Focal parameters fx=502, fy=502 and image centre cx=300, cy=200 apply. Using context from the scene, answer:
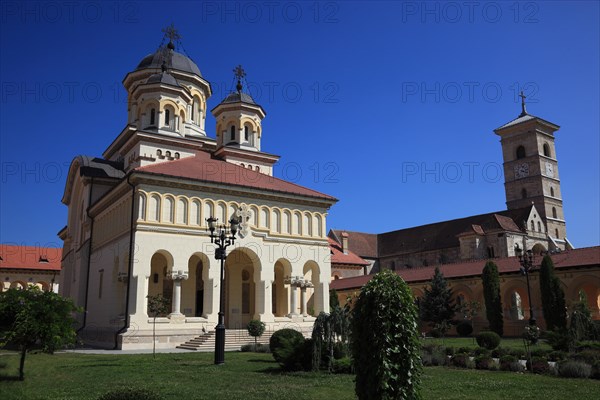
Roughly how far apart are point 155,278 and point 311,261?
31.3 feet

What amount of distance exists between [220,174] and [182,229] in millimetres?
4797

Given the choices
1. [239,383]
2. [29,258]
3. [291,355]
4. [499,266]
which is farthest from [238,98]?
[29,258]

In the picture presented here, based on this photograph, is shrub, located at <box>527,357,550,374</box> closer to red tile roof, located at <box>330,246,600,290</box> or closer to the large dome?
red tile roof, located at <box>330,246,600,290</box>

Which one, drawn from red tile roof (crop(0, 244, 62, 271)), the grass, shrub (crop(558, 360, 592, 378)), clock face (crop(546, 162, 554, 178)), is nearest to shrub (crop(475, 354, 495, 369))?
the grass

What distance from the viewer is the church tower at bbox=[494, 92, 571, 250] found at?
6888 cm

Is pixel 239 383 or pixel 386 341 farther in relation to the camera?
pixel 239 383

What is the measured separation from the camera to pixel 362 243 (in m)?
72.2

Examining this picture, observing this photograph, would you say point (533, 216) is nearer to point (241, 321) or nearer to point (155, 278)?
point (241, 321)

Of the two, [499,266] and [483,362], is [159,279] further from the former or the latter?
[499,266]

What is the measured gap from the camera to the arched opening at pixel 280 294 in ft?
105

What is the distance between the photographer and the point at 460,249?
197 ft

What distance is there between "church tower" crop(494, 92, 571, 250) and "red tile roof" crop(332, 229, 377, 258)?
811 inches

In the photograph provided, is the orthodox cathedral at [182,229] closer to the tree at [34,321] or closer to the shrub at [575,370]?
the tree at [34,321]

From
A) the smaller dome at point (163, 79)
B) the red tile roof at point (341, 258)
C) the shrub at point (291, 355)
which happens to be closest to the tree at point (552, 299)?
the shrub at point (291, 355)
